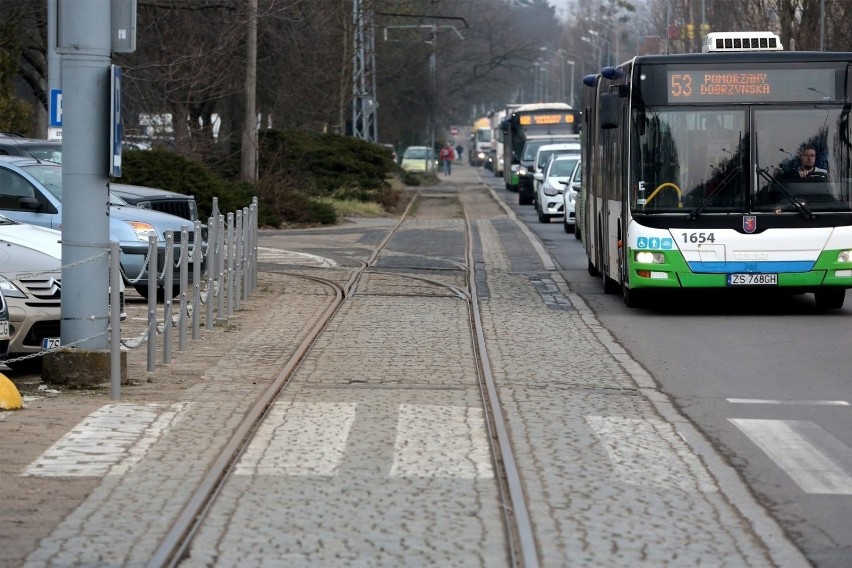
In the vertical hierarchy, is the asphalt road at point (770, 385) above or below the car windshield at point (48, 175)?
below

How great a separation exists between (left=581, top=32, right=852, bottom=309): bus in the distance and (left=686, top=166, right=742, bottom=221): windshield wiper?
0.4 inches

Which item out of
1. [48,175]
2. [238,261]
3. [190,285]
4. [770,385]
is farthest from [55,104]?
[770,385]

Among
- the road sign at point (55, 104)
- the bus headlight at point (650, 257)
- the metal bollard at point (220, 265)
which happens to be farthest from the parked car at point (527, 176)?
the metal bollard at point (220, 265)

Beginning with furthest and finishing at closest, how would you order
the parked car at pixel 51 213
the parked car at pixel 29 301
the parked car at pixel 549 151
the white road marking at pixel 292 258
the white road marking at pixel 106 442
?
the parked car at pixel 549 151
the white road marking at pixel 292 258
the parked car at pixel 51 213
the parked car at pixel 29 301
the white road marking at pixel 106 442

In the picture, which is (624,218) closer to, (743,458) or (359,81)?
(743,458)

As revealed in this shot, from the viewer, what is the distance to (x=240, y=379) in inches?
419

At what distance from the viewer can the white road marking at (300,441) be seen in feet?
24.5

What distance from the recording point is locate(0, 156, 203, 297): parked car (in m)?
15.7

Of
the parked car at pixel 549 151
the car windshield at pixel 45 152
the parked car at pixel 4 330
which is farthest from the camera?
the parked car at pixel 549 151

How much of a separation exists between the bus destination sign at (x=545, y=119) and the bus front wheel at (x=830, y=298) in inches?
1556

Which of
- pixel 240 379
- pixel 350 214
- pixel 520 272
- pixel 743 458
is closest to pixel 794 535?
pixel 743 458

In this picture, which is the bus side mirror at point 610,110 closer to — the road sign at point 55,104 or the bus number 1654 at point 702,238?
the bus number 1654 at point 702,238

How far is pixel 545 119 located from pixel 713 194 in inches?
1599

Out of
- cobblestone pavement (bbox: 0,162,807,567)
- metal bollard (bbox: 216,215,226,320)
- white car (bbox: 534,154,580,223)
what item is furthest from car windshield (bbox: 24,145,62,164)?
white car (bbox: 534,154,580,223)
